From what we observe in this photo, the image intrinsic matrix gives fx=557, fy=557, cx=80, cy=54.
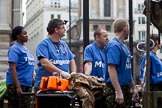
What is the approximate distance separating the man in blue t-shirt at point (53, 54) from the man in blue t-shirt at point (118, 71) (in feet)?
3.42

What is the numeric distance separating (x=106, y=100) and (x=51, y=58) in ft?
4.75

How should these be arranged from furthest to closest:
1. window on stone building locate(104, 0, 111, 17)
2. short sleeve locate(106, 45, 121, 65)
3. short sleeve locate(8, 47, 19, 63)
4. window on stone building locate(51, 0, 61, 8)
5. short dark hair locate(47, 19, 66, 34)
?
1. window on stone building locate(51, 0, 61, 8)
2. window on stone building locate(104, 0, 111, 17)
3. short sleeve locate(8, 47, 19, 63)
4. short dark hair locate(47, 19, 66, 34)
5. short sleeve locate(106, 45, 121, 65)

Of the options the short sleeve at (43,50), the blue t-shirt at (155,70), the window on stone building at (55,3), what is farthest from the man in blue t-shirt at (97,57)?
the window on stone building at (55,3)

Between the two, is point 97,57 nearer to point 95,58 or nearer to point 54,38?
point 95,58

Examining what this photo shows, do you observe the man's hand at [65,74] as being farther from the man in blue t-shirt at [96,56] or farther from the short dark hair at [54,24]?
the man in blue t-shirt at [96,56]

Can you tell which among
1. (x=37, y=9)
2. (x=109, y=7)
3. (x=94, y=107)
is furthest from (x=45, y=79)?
(x=37, y=9)

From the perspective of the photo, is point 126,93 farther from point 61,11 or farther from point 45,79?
point 61,11

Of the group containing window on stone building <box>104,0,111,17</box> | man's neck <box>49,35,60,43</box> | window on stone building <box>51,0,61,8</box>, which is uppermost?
window on stone building <box>51,0,61,8</box>

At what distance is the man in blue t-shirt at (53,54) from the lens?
822 cm

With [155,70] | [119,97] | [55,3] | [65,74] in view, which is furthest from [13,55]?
[55,3]

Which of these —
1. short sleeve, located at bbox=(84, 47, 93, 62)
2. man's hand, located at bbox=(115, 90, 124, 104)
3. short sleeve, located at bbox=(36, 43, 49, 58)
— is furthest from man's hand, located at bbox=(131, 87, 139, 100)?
short sleeve, located at bbox=(84, 47, 93, 62)

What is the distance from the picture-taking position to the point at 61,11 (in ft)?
386

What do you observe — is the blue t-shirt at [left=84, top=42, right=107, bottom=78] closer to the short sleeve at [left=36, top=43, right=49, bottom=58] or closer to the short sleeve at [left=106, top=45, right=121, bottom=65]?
the short sleeve at [left=36, top=43, right=49, bottom=58]

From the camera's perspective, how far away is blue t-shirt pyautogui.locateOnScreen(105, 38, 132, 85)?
23.7 ft
